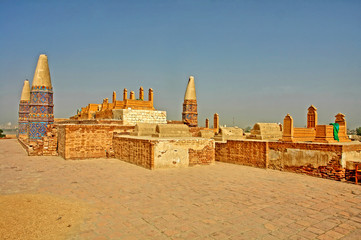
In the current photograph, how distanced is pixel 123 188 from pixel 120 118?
1010 centimetres

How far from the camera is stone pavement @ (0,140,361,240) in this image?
3.81m

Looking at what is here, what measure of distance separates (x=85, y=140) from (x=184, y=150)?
5.16 meters

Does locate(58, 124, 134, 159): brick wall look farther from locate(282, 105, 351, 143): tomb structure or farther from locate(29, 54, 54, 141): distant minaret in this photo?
locate(282, 105, 351, 143): tomb structure

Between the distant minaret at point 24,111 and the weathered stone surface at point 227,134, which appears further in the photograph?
the distant minaret at point 24,111

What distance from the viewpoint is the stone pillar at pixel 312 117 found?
10.4 meters

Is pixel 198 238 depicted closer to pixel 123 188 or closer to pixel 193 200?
pixel 193 200

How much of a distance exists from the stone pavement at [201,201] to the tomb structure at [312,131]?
4.96 ft

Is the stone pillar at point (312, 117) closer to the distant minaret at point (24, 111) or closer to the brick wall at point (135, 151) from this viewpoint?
the brick wall at point (135, 151)

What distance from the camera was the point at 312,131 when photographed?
10219 millimetres

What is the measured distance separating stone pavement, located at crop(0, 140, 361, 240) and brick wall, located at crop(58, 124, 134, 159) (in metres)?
2.93

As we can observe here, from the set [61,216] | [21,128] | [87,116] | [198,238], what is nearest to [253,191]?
[198,238]

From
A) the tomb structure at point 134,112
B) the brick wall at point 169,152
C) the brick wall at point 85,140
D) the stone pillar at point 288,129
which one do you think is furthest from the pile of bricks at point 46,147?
the stone pillar at point 288,129

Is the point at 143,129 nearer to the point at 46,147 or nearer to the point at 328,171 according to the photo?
the point at 46,147

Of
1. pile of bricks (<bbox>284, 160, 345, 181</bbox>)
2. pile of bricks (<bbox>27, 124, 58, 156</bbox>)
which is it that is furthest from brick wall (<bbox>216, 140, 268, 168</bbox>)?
pile of bricks (<bbox>27, 124, 58, 156</bbox>)
